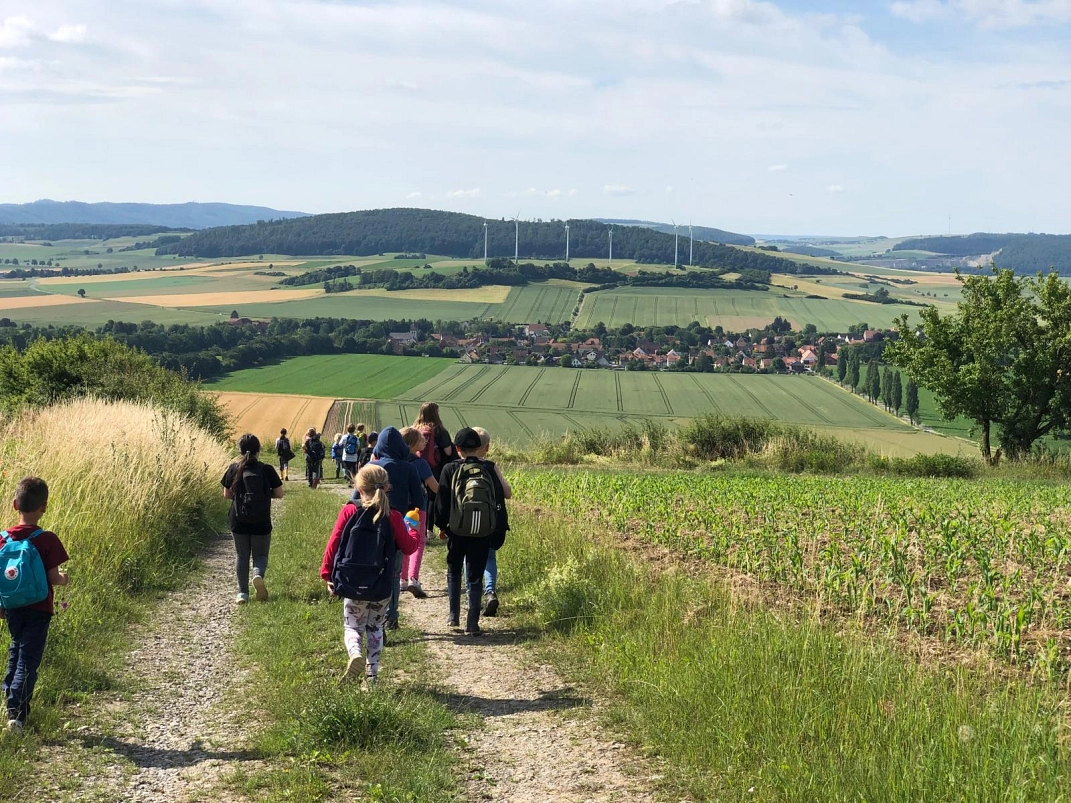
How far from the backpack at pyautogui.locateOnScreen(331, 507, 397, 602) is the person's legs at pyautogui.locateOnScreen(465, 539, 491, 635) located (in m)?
1.52

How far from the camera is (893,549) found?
915 centimetres

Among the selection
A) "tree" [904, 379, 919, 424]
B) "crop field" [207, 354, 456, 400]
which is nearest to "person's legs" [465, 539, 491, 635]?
"tree" [904, 379, 919, 424]

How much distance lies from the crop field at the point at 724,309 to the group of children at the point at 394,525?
97.9 meters

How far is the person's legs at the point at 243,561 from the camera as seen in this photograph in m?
10.1

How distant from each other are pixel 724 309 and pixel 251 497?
112 m

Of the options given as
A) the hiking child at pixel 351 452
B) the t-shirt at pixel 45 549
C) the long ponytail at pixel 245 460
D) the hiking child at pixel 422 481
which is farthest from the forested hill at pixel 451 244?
the t-shirt at pixel 45 549

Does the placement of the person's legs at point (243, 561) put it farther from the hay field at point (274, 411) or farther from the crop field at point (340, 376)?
the crop field at point (340, 376)

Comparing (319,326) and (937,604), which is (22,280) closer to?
(319,326)

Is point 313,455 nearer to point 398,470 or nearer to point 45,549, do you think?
point 398,470

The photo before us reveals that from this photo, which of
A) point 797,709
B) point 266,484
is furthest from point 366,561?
point 266,484

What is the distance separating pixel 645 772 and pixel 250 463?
6.01 metres

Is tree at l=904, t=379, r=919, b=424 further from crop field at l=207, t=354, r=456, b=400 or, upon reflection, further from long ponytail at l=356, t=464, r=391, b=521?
long ponytail at l=356, t=464, r=391, b=521

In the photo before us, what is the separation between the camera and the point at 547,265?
15138 centimetres

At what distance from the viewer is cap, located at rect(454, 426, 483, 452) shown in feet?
27.9
